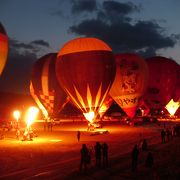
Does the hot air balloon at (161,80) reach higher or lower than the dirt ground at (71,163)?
higher

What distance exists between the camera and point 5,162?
670 inches

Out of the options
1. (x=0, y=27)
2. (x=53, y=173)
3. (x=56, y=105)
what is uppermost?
(x=0, y=27)

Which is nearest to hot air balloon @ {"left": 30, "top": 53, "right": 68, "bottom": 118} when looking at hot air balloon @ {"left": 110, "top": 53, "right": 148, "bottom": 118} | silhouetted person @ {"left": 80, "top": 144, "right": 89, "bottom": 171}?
hot air balloon @ {"left": 110, "top": 53, "right": 148, "bottom": 118}

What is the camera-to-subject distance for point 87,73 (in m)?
32.8

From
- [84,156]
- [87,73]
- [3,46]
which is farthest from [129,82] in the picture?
[84,156]

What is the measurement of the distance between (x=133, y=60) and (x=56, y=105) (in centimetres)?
1081

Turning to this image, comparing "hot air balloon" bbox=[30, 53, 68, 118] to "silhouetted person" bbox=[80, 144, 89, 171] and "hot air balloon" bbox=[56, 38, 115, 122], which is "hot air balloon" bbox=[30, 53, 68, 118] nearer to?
"hot air balloon" bbox=[56, 38, 115, 122]

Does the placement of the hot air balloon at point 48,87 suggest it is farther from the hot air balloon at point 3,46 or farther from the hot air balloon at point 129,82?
the hot air balloon at point 3,46

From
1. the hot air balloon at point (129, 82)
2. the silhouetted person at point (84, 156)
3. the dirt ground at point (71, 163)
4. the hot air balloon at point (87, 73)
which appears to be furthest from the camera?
the hot air balloon at point (129, 82)

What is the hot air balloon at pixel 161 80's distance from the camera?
150ft

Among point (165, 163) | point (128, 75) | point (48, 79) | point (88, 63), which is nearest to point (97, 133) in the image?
point (88, 63)

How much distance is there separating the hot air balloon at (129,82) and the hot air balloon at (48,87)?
680cm

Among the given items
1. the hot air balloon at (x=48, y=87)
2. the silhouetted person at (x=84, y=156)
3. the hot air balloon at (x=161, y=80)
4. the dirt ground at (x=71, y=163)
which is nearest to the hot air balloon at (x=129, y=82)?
the hot air balloon at (x=161, y=80)

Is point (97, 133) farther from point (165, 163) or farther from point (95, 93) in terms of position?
point (165, 163)
